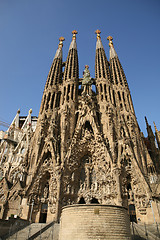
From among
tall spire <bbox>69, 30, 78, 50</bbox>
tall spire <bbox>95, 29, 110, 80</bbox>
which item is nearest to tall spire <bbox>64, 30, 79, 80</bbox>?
tall spire <bbox>69, 30, 78, 50</bbox>

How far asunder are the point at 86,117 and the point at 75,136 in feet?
10.4

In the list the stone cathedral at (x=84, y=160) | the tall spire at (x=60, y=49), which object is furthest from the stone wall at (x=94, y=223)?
the tall spire at (x=60, y=49)

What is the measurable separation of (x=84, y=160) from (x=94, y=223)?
41.9ft

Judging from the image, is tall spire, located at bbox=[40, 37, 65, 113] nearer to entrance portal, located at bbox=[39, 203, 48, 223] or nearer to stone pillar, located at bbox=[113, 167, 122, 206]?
entrance portal, located at bbox=[39, 203, 48, 223]

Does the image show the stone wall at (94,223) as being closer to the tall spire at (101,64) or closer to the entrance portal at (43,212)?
the entrance portal at (43,212)

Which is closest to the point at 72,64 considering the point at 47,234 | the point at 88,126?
the point at 88,126

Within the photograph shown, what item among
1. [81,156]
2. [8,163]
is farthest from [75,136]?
[8,163]

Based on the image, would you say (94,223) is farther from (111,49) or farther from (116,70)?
(111,49)

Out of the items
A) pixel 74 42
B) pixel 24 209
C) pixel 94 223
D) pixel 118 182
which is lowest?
pixel 94 223

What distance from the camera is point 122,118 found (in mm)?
23516

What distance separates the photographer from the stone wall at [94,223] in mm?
8852

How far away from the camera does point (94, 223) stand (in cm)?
907

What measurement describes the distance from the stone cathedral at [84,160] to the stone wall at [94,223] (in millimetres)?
5835

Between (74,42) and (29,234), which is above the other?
(74,42)
